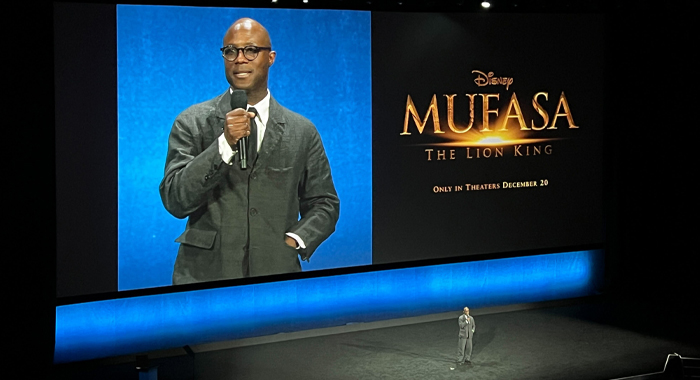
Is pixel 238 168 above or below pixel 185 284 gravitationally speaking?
above

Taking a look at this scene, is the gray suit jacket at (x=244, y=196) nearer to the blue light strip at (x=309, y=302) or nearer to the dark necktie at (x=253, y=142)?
the dark necktie at (x=253, y=142)

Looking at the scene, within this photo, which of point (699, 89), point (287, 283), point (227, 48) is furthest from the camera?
point (699, 89)

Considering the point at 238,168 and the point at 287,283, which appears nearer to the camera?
the point at 238,168

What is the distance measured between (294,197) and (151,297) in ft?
6.49

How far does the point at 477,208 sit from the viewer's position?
11469 mm

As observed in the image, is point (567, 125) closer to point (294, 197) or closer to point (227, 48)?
point (294, 197)

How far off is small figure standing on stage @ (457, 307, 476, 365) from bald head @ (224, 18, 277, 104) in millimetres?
3310

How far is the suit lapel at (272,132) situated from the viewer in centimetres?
1014

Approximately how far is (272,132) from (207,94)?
856 millimetres

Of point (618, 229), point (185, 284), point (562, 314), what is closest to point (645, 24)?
point (618, 229)

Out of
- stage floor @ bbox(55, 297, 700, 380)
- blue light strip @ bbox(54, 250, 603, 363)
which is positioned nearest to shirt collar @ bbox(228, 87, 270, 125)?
blue light strip @ bbox(54, 250, 603, 363)

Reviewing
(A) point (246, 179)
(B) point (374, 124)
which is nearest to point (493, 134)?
(B) point (374, 124)

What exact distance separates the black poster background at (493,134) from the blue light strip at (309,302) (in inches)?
18.6

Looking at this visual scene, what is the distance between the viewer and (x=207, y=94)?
985 centimetres
